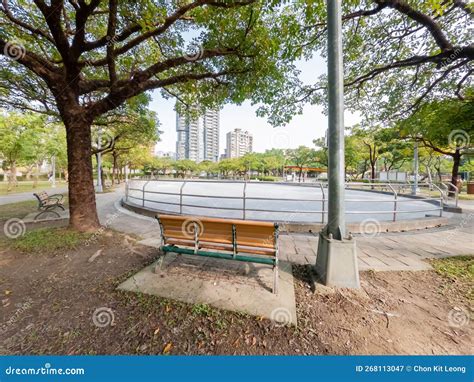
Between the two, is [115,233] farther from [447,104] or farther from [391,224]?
[447,104]

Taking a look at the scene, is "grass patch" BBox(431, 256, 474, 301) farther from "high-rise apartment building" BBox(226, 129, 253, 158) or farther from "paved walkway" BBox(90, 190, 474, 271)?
"high-rise apartment building" BBox(226, 129, 253, 158)

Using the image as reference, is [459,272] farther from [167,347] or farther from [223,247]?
[167,347]

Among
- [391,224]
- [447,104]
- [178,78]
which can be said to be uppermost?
[178,78]

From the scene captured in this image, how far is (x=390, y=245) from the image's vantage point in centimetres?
499

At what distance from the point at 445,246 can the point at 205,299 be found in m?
6.10

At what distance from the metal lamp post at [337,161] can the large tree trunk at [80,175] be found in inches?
235

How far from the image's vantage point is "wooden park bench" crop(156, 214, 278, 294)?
3.09 metres

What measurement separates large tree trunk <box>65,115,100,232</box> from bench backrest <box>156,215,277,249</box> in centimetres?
345

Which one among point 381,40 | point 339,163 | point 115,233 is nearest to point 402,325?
point 339,163

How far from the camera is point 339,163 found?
3.11 m

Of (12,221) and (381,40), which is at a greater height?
(381,40)

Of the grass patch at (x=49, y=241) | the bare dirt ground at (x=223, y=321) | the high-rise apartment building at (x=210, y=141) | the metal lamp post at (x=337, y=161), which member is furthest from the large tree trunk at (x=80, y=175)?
the high-rise apartment building at (x=210, y=141)

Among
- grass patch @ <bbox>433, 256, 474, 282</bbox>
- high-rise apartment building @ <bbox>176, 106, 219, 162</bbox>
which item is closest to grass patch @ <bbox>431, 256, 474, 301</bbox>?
grass patch @ <bbox>433, 256, 474, 282</bbox>

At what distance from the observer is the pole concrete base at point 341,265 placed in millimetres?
3055
